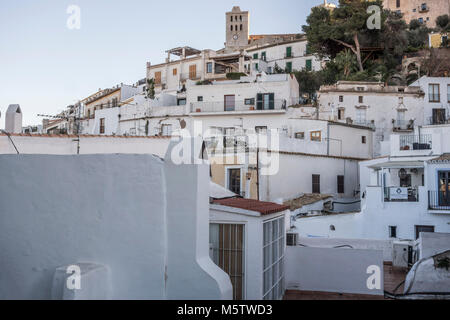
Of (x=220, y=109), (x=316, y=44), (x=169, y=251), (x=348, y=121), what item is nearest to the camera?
(x=169, y=251)

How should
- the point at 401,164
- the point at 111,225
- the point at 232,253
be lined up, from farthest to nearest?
the point at 401,164
the point at 232,253
the point at 111,225

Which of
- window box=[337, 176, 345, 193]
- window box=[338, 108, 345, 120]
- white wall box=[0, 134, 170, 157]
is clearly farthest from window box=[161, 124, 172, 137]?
white wall box=[0, 134, 170, 157]

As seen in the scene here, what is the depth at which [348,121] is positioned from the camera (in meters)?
31.7

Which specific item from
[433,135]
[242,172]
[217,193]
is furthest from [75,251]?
[433,135]

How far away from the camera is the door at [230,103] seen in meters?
35.7

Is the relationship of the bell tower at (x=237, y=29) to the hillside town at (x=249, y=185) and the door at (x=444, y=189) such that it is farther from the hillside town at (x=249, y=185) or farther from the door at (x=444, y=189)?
the door at (x=444, y=189)

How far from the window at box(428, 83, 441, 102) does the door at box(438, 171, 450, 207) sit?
1719cm

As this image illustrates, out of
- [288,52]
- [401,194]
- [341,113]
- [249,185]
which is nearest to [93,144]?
[249,185]

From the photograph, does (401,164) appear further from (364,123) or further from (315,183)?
(364,123)

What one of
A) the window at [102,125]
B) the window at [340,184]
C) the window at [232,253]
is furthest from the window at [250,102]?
the window at [232,253]

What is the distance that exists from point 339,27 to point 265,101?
12.1m

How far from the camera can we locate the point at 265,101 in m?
34.6

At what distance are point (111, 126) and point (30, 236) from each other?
112ft
